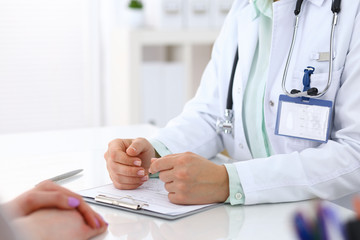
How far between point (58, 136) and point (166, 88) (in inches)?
62.6

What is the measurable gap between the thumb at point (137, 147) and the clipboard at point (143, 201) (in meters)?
0.09

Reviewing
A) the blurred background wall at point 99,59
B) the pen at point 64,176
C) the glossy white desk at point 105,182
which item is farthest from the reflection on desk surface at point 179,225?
the blurred background wall at point 99,59

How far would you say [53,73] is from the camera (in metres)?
3.49

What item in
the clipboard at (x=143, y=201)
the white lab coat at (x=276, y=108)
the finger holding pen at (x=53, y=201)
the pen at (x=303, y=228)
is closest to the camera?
the pen at (x=303, y=228)

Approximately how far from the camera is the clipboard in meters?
0.92

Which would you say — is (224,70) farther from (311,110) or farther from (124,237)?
(124,237)

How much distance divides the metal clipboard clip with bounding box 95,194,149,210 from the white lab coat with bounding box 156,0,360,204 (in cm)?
22

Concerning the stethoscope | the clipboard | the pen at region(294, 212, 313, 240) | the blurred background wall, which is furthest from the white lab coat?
the blurred background wall

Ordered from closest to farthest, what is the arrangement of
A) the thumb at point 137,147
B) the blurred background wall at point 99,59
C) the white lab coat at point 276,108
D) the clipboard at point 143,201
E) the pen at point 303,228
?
the pen at point 303,228
the clipboard at point 143,201
the white lab coat at point 276,108
the thumb at point 137,147
the blurred background wall at point 99,59

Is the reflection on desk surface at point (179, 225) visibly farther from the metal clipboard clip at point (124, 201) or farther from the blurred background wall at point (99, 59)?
the blurred background wall at point (99, 59)

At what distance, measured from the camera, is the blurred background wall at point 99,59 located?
10.5 ft

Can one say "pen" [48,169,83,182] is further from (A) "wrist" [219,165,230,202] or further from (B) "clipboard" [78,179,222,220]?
(A) "wrist" [219,165,230,202]

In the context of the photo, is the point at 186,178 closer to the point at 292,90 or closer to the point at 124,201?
the point at 124,201

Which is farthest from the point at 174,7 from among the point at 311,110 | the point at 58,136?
the point at 311,110
